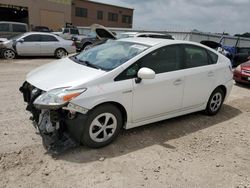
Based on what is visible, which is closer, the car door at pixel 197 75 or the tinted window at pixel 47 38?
the car door at pixel 197 75

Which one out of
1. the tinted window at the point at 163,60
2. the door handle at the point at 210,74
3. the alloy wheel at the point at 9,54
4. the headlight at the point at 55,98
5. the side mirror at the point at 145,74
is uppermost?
the tinted window at the point at 163,60

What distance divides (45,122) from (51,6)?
39.9m

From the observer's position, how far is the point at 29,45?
41.5 ft

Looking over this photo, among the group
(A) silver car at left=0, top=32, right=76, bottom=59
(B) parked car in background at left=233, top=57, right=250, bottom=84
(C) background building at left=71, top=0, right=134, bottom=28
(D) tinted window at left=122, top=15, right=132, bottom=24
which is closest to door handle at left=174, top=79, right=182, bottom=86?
(B) parked car in background at left=233, top=57, right=250, bottom=84

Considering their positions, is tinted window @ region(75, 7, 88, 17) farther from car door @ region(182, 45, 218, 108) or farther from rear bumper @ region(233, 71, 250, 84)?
car door @ region(182, 45, 218, 108)

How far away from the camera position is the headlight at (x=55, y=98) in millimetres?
3273

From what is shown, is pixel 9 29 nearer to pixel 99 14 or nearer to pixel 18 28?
pixel 18 28

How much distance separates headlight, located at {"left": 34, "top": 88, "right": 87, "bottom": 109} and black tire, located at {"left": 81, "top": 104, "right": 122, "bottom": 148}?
0.36m

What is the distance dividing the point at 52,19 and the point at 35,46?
2948cm

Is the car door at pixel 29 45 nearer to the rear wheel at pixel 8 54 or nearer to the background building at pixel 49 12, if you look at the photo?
the rear wheel at pixel 8 54

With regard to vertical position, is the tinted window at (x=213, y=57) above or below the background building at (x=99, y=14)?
below

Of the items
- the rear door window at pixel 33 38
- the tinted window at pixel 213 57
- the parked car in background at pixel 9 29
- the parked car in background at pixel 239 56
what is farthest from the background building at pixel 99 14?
the tinted window at pixel 213 57

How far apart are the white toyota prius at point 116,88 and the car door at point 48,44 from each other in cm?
912

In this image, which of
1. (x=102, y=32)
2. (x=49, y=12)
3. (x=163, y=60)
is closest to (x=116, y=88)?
(x=163, y=60)
